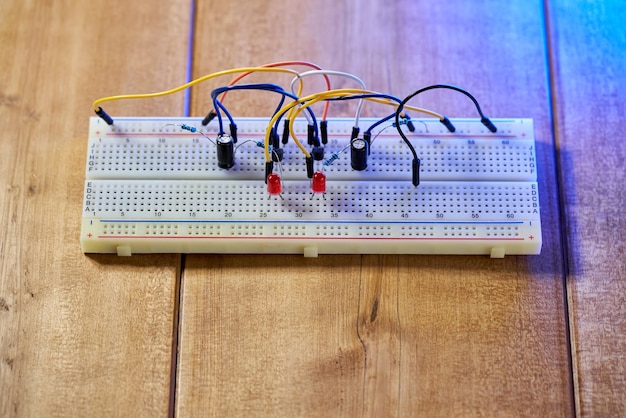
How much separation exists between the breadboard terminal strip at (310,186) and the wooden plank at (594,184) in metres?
0.16

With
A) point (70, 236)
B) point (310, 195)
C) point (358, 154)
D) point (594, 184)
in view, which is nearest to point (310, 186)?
point (310, 195)

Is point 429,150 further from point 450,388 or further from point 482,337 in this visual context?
point 450,388

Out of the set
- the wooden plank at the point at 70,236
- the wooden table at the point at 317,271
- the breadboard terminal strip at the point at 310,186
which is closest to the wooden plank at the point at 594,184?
the wooden table at the point at 317,271

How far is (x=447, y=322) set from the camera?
6.12 ft

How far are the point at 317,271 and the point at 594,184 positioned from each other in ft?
2.77

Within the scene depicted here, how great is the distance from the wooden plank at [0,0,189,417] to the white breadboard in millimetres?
113

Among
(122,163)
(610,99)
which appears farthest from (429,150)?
(122,163)

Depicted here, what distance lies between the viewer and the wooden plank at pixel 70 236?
1820mm

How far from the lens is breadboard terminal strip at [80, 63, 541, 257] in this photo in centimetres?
187

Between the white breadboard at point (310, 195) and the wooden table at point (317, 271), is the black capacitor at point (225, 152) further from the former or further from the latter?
the wooden table at point (317, 271)

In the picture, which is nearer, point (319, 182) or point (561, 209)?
point (319, 182)

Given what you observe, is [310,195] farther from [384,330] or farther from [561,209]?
[561,209]

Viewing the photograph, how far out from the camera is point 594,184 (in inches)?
78.7

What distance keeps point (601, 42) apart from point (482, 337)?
3.31 feet
